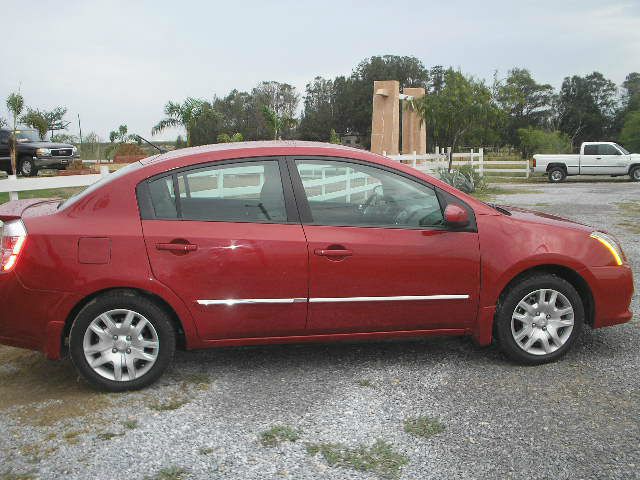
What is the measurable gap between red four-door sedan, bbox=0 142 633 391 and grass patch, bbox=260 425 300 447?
84 cm

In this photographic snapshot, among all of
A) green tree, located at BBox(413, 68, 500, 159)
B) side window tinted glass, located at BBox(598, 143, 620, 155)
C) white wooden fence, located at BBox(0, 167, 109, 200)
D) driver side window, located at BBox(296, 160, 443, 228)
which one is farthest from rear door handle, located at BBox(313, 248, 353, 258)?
side window tinted glass, located at BBox(598, 143, 620, 155)

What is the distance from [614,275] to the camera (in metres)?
4.59

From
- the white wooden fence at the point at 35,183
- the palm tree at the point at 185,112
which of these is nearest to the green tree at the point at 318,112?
the palm tree at the point at 185,112

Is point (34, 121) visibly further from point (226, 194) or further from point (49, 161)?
point (226, 194)

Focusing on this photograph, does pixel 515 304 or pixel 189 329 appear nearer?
pixel 189 329

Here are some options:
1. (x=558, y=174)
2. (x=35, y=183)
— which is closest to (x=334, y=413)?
(x=35, y=183)

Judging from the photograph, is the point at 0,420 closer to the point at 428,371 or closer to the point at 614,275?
the point at 428,371

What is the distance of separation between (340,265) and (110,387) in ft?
5.36

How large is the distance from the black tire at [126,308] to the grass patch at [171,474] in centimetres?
108

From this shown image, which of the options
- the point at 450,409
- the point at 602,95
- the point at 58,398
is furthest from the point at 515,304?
the point at 602,95

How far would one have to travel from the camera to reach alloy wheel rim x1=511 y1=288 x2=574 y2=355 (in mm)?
4488

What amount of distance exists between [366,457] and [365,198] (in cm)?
179

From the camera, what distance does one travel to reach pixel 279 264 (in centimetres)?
415

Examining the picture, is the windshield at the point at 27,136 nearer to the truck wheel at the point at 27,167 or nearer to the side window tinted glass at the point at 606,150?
the truck wheel at the point at 27,167
